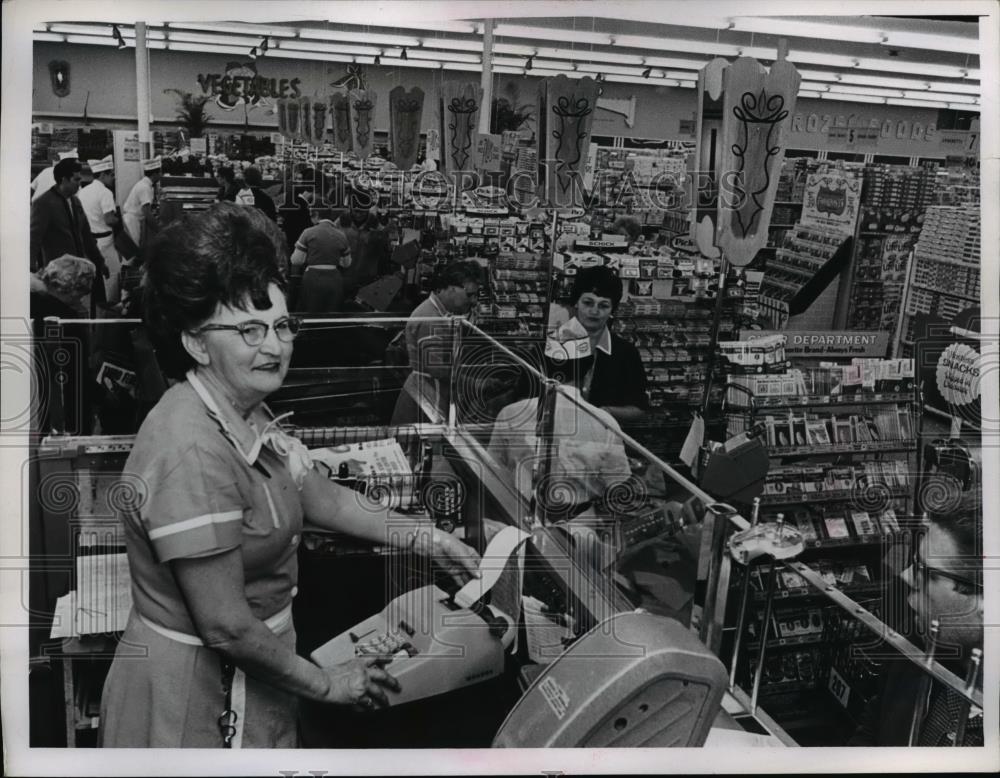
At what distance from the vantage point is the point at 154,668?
2.41m

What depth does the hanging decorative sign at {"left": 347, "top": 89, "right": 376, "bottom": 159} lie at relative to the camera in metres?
2.64

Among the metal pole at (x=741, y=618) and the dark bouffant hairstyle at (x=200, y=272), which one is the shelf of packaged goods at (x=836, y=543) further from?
the dark bouffant hairstyle at (x=200, y=272)

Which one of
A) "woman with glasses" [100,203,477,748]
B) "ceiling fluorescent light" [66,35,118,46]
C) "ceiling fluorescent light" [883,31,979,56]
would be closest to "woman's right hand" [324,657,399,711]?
"woman with glasses" [100,203,477,748]

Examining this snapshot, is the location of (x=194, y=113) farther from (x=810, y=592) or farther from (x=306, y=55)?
(x=810, y=592)

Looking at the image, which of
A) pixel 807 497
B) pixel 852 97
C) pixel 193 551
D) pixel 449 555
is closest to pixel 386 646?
pixel 449 555

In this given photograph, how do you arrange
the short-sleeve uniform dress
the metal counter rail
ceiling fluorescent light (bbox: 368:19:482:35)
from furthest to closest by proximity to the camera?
ceiling fluorescent light (bbox: 368:19:482:35), the metal counter rail, the short-sleeve uniform dress

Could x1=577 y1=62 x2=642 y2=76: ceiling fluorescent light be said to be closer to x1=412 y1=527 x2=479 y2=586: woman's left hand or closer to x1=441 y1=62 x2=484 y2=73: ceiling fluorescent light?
x1=441 y1=62 x2=484 y2=73: ceiling fluorescent light

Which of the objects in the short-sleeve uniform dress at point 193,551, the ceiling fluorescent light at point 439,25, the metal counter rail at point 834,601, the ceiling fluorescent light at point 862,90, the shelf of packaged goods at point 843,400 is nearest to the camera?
the short-sleeve uniform dress at point 193,551

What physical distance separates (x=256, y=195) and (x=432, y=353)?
682 millimetres

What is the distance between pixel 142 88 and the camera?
2.50 meters

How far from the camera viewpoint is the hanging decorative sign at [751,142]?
2650mm

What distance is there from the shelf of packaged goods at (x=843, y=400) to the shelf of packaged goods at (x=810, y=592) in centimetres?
72

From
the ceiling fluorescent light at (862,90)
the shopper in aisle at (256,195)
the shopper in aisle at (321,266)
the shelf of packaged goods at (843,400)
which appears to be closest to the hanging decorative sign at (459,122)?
the shopper in aisle at (321,266)

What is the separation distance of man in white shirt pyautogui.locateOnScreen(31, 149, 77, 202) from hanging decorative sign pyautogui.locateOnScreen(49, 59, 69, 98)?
0.53ft
